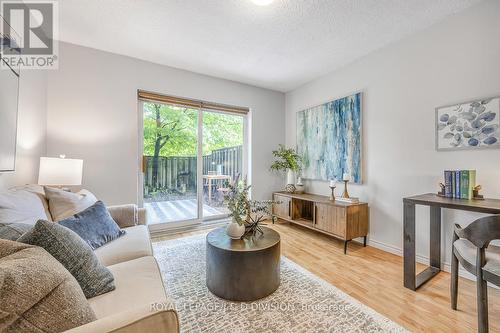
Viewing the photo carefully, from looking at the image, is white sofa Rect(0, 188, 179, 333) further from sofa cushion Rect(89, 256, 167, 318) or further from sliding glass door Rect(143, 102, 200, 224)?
sliding glass door Rect(143, 102, 200, 224)

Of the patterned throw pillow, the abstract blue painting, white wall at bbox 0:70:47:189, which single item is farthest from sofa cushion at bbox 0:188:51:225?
the abstract blue painting

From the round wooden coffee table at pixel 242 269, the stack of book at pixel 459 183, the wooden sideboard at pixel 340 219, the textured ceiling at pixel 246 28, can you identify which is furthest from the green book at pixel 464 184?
the round wooden coffee table at pixel 242 269

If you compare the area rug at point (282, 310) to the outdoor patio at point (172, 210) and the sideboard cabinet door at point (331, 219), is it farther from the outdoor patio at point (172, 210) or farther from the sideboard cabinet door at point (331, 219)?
the outdoor patio at point (172, 210)

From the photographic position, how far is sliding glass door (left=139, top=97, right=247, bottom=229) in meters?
3.26

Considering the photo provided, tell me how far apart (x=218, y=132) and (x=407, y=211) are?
2.91 metres

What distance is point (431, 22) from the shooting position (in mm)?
2217

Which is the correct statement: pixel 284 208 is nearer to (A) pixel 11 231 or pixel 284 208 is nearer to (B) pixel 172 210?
(B) pixel 172 210

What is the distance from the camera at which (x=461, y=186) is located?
6.39 feet

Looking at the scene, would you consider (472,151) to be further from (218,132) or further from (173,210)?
(173,210)

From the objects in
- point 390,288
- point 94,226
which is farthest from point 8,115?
point 390,288

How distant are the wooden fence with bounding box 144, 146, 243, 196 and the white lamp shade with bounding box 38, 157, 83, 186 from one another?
1.04 meters

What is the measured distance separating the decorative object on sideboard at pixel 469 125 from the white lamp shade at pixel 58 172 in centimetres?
373

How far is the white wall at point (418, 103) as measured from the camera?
196 cm

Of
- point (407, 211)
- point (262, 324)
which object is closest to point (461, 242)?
point (407, 211)
